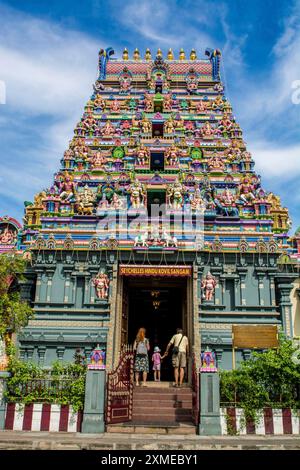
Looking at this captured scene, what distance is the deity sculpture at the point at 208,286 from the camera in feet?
57.7

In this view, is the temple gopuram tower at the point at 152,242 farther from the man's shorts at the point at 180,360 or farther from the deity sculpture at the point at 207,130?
the man's shorts at the point at 180,360

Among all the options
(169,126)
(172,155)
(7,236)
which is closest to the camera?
(7,236)

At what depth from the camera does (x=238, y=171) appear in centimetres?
2133

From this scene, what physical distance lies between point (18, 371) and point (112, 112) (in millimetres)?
16192

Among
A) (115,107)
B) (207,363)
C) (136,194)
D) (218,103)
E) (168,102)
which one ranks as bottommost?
(207,363)

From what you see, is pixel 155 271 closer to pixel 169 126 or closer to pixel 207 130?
pixel 169 126

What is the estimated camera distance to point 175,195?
19.4 m

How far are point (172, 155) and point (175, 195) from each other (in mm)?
2624

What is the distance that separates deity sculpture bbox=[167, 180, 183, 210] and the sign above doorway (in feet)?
9.96

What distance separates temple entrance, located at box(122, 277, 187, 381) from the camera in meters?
21.6

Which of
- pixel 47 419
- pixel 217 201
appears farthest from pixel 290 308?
pixel 47 419

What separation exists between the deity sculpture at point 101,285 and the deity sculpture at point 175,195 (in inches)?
174

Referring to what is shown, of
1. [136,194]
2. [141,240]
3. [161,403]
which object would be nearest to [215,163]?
[136,194]

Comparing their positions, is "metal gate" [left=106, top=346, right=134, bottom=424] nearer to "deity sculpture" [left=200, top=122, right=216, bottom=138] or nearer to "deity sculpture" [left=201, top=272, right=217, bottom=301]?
"deity sculpture" [left=201, top=272, right=217, bottom=301]
